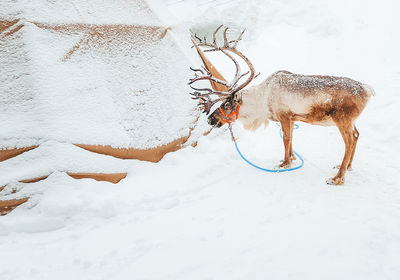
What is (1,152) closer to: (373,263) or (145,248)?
(145,248)

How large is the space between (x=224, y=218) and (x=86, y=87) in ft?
9.16

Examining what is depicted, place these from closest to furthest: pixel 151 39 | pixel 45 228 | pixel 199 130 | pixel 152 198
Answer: pixel 45 228 → pixel 152 198 → pixel 151 39 → pixel 199 130

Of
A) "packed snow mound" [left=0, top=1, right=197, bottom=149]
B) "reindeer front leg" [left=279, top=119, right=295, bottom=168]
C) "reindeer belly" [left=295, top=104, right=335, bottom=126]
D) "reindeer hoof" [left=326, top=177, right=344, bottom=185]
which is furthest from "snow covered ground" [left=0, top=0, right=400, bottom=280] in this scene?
"reindeer belly" [left=295, top=104, right=335, bottom=126]

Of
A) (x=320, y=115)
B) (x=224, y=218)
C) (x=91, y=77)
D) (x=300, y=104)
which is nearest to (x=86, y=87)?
(x=91, y=77)

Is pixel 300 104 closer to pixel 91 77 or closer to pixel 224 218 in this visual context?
pixel 224 218

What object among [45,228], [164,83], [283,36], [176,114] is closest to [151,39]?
[164,83]

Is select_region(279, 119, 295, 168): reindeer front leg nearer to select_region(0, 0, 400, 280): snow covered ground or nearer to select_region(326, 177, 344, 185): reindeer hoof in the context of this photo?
select_region(0, 0, 400, 280): snow covered ground

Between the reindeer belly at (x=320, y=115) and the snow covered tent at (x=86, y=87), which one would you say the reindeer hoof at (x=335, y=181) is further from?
the snow covered tent at (x=86, y=87)

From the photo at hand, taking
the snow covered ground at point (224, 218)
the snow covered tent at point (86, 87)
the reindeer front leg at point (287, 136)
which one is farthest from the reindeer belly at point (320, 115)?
the snow covered tent at point (86, 87)

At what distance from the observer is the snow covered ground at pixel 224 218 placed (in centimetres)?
254

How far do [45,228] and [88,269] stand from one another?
0.91 metres

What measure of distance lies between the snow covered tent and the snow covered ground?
0.27 m

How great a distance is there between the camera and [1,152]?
3.47 metres

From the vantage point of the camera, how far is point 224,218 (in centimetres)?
330
